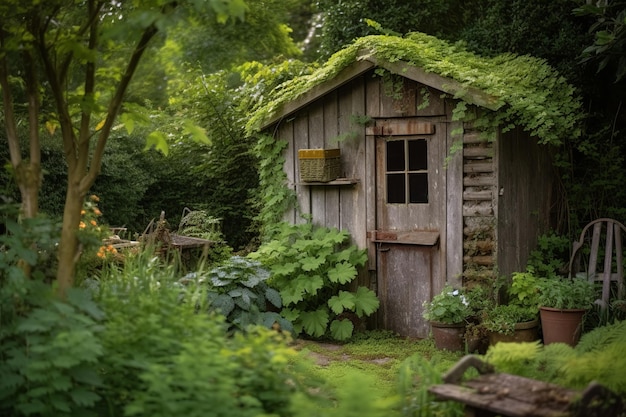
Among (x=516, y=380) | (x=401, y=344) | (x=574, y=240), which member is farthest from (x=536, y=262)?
(x=516, y=380)

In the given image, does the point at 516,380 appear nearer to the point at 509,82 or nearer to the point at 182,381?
the point at 182,381

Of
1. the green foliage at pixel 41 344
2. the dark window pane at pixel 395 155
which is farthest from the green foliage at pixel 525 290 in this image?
→ the green foliage at pixel 41 344

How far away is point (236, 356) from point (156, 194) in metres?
9.39

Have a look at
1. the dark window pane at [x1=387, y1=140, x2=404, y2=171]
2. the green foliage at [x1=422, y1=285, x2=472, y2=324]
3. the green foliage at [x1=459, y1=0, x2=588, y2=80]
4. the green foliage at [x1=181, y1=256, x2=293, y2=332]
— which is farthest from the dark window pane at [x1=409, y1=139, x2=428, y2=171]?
the green foliage at [x1=459, y1=0, x2=588, y2=80]

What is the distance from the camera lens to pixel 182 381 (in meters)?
4.01

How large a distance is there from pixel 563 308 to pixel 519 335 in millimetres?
550

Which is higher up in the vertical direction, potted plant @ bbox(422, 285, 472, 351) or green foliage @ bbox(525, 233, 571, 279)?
green foliage @ bbox(525, 233, 571, 279)

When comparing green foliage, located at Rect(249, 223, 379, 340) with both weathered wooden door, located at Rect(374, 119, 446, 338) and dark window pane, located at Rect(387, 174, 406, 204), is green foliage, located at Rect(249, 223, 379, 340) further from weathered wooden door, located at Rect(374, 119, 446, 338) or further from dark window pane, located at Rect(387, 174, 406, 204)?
dark window pane, located at Rect(387, 174, 406, 204)

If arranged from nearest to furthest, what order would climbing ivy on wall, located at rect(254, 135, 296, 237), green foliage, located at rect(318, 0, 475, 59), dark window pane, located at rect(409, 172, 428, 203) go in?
1. dark window pane, located at rect(409, 172, 428, 203)
2. climbing ivy on wall, located at rect(254, 135, 296, 237)
3. green foliage, located at rect(318, 0, 475, 59)

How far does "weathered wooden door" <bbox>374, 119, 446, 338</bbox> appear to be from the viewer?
28.5 feet

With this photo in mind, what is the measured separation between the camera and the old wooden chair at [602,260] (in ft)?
27.9

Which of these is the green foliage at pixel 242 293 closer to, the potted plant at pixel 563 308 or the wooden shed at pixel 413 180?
the wooden shed at pixel 413 180

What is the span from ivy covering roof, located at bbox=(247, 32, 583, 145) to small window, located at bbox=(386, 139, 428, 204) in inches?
30.7

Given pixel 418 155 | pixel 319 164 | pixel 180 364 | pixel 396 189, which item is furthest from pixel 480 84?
pixel 180 364
